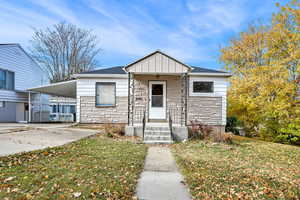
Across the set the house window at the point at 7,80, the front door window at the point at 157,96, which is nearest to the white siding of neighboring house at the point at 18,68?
the house window at the point at 7,80

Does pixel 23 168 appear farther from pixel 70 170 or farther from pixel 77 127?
pixel 77 127

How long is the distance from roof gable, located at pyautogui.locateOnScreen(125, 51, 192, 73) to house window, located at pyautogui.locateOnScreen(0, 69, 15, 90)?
10698 mm

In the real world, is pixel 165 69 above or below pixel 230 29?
below

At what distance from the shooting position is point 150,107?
9.49 m

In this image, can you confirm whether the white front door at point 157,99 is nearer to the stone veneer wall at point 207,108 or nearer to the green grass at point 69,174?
the stone veneer wall at point 207,108

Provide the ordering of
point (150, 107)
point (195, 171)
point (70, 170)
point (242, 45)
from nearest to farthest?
point (70, 170) → point (195, 171) → point (150, 107) → point (242, 45)

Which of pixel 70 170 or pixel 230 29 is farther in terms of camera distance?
pixel 230 29

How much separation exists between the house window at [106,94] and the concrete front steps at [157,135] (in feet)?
10.5

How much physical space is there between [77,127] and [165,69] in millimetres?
6095

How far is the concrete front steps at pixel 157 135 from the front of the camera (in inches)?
276

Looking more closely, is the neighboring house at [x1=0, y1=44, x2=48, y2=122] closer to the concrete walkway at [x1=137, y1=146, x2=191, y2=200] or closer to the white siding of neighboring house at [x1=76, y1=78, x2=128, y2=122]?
the white siding of neighboring house at [x1=76, y1=78, x2=128, y2=122]

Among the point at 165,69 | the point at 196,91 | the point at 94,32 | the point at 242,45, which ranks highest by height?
the point at 94,32

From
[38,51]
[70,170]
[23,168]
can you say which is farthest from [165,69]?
[38,51]

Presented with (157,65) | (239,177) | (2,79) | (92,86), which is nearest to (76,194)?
(239,177)
